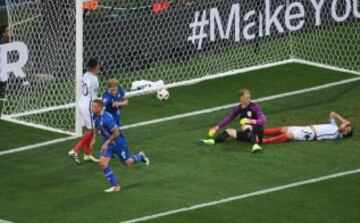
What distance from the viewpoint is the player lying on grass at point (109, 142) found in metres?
21.2

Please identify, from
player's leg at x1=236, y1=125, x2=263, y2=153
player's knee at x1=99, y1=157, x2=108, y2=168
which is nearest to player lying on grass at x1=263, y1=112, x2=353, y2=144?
player's leg at x1=236, y1=125, x2=263, y2=153

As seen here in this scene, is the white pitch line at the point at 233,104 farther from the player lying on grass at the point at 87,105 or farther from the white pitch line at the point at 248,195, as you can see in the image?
the white pitch line at the point at 248,195

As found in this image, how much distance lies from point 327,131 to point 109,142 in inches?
181

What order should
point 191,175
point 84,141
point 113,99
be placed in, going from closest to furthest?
point 191,175 < point 113,99 < point 84,141

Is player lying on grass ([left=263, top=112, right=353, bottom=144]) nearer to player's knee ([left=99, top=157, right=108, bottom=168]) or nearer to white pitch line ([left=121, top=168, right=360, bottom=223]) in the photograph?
white pitch line ([left=121, top=168, right=360, bottom=223])

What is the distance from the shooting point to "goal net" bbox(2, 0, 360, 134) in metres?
25.3

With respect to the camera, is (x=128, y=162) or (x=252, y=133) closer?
(x=128, y=162)

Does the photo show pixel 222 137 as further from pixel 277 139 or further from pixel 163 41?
pixel 163 41

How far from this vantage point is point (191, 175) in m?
22.1

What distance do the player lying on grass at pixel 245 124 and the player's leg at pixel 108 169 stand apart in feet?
9.48

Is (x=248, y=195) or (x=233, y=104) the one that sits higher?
(x=233, y=104)

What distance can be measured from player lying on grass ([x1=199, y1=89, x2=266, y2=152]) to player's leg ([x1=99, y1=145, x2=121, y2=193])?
2888 mm

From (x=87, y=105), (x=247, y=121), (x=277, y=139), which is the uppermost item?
(x=87, y=105)

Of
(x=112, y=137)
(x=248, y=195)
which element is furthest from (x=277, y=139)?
(x=112, y=137)
